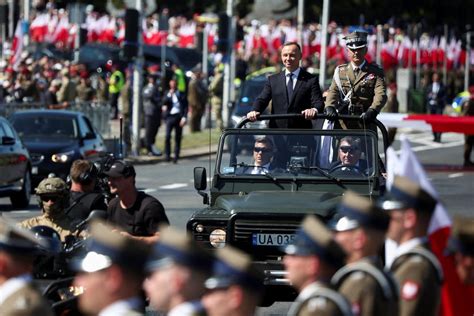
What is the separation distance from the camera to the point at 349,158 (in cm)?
1470

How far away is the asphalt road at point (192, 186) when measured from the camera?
22.6 metres

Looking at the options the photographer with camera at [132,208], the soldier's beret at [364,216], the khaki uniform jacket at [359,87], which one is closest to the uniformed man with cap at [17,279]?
the soldier's beret at [364,216]

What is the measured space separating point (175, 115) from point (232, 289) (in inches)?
1119

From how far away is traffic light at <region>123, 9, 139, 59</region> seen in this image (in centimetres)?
3484

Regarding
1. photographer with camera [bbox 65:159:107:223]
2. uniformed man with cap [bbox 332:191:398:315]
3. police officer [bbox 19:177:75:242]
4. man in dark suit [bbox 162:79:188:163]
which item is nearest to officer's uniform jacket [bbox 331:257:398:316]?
uniformed man with cap [bbox 332:191:398:315]

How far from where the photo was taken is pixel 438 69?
2712 inches

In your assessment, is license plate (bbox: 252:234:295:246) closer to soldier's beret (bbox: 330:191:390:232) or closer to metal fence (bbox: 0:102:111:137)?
soldier's beret (bbox: 330:191:390:232)

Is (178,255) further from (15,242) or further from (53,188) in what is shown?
(53,188)

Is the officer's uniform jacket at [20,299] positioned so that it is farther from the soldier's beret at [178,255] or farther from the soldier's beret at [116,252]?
the soldier's beret at [178,255]

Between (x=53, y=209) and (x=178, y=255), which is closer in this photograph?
(x=178, y=255)

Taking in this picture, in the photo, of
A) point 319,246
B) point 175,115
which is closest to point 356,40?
point 319,246

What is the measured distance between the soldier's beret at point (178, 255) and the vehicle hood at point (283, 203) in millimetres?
6685

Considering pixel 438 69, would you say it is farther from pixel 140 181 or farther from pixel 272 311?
pixel 272 311

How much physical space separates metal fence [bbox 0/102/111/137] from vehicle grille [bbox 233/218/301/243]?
72.2 ft
